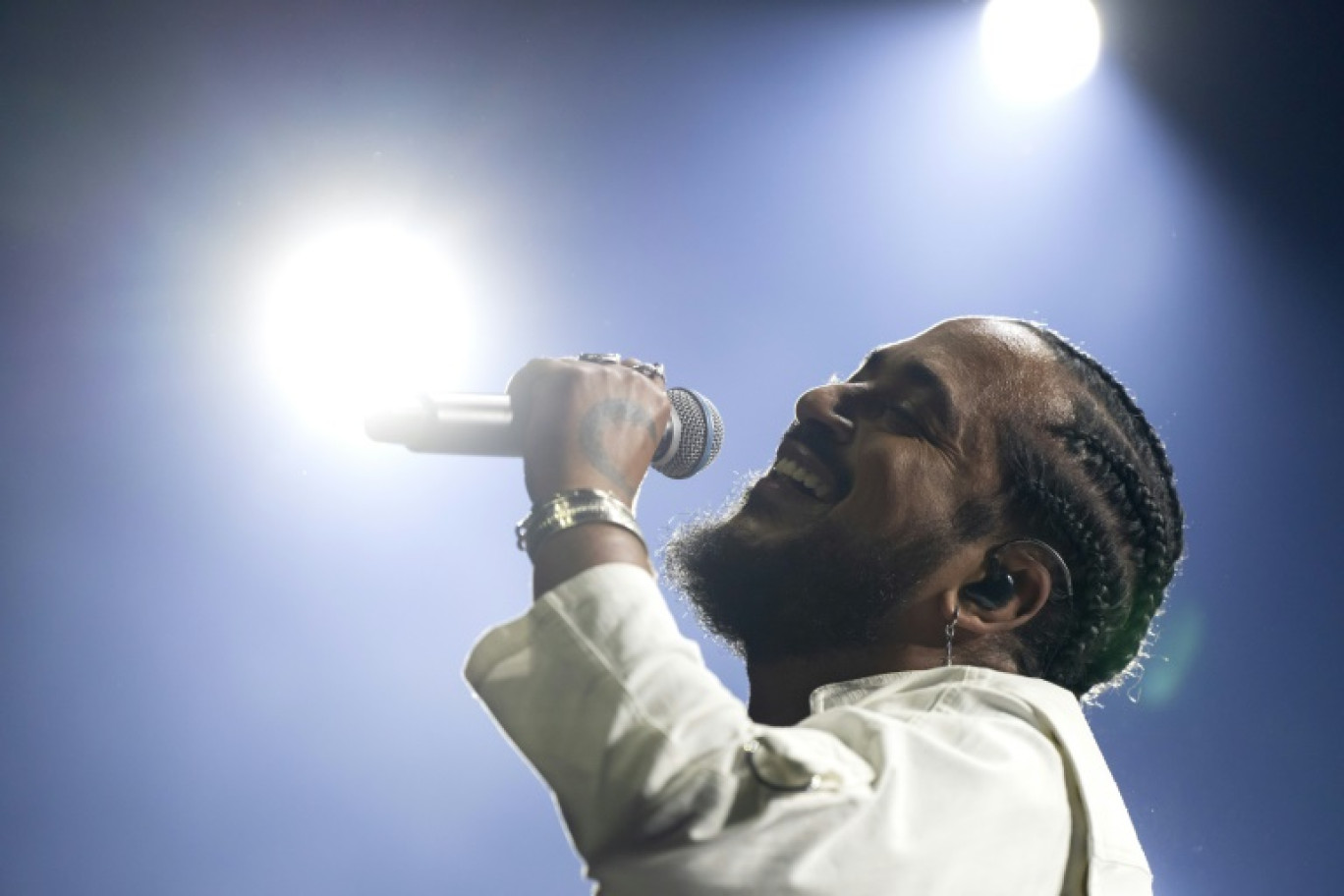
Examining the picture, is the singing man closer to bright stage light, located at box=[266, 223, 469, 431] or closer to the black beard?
the black beard

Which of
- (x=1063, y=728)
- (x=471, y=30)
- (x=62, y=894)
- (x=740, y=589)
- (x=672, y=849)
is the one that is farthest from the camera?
(x=471, y=30)

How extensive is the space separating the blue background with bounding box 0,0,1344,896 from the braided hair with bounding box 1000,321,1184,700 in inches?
63.8

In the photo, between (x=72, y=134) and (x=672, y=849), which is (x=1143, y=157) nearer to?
(x=72, y=134)

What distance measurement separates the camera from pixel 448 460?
10.6 feet

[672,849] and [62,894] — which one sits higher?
[672,849]

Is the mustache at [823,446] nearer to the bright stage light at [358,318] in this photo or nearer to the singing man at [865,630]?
the singing man at [865,630]

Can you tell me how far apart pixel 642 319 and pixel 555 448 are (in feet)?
7.34

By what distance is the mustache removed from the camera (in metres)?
1.52

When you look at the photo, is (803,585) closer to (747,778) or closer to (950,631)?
(950,631)

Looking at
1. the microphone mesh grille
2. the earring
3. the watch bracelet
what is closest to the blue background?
the microphone mesh grille

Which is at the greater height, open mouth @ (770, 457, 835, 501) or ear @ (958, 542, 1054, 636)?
open mouth @ (770, 457, 835, 501)

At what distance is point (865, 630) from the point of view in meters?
1.44

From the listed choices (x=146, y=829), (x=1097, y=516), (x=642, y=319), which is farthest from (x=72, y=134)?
(x=1097, y=516)

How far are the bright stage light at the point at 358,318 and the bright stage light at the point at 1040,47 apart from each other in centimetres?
183
